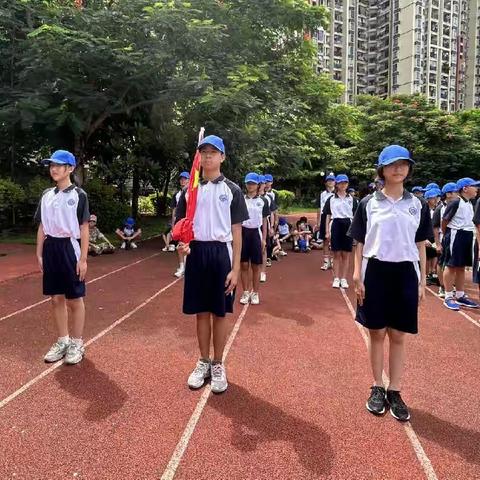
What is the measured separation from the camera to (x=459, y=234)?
646 centimetres

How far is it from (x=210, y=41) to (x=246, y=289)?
22.1 ft

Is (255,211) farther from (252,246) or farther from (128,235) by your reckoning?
(128,235)

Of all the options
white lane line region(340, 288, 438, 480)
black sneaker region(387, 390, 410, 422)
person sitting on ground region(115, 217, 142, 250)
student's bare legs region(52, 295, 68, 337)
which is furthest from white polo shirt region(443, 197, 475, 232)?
person sitting on ground region(115, 217, 142, 250)

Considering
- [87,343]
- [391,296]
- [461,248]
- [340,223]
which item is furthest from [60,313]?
[461,248]

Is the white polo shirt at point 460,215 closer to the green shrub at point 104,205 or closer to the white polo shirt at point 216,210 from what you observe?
the white polo shirt at point 216,210

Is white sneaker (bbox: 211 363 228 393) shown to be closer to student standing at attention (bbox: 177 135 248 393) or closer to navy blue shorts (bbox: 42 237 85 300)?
student standing at attention (bbox: 177 135 248 393)

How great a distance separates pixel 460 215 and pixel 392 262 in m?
3.86

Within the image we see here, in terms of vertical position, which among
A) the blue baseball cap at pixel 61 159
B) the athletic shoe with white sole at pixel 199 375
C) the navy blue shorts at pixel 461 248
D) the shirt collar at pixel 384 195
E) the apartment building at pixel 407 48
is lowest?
the athletic shoe with white sole at pixel 199 375

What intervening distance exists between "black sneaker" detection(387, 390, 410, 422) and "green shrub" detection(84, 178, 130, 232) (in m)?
12.7

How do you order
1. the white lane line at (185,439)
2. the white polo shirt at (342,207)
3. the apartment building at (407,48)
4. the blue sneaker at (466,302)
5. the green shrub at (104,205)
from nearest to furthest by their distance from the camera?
1. the white lane line at (185,439)
2. the blue sneaker at (466,302)
3. the white polo shirt at (342,207)
4. the green shrub at (104,205)
5. the apartment building at (407,48)

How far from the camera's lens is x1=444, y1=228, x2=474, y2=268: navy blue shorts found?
253 inches

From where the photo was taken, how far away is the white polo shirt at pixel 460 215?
644cm

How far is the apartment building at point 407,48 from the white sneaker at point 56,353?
2840 inches

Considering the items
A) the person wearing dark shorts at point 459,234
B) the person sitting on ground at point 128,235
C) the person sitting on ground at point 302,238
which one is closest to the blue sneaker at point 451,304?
the person wearing dark shorts at point 459,234
